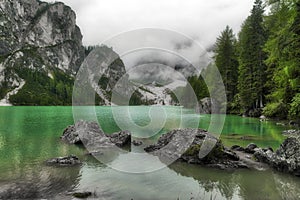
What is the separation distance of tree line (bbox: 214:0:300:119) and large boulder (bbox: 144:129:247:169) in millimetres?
8804

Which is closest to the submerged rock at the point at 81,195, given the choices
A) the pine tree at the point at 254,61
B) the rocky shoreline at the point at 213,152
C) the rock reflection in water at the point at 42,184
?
the rock reflection in water at the point at 42,184

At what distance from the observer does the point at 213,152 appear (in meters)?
16.8

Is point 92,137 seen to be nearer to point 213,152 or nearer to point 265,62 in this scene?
point 213,152

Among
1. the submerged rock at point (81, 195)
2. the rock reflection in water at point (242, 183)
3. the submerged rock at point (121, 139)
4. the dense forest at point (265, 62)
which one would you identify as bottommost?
the submerged rock at point (81, 195)

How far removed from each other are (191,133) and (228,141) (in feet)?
24.0

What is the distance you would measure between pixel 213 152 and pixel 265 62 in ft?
93.5

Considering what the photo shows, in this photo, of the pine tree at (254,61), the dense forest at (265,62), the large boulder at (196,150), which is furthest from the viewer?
the pine tree at (254,61)

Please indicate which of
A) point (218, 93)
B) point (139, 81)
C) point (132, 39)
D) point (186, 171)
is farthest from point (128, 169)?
point (218, 93)

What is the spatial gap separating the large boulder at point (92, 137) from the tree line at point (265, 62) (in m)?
14.8

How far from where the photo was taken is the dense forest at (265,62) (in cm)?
2061

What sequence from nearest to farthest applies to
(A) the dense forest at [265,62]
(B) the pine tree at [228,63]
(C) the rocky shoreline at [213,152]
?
(C) the rocky shoreline at [213,152] → (A) the dense forest at [265,62] → (B) the pine tree at [228,63]

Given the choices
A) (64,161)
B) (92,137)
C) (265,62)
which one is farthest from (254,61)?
(64,161)

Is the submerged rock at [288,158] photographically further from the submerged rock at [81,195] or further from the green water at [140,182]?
the submerged rock at [81,195]

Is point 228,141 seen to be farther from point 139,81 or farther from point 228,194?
point 228,194
